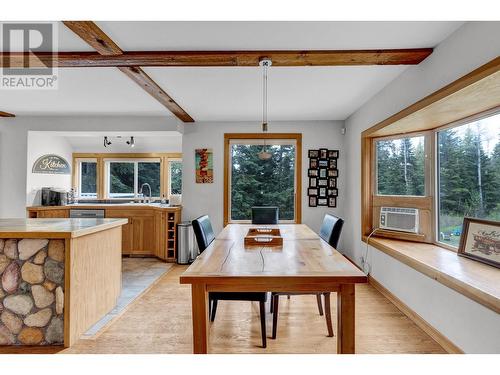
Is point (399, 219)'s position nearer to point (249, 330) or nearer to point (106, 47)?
point (249, 330)

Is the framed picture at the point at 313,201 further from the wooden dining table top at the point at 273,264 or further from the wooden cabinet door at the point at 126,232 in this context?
the wooden cabinet door at the point at 126,232

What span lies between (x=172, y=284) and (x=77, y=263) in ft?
5.00

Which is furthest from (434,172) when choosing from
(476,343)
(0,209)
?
(0,209)

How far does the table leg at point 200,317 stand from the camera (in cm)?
153

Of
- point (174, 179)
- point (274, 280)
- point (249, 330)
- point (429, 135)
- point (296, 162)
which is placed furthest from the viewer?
point (174, 179)

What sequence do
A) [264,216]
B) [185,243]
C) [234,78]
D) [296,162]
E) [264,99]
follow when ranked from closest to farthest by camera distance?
[234,78]
[264,99]
[264,216]
[185,243]
[296,162]

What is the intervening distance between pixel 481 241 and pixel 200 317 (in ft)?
6.95

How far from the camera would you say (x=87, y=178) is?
18.7ft

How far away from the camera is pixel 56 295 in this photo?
2.09 meters

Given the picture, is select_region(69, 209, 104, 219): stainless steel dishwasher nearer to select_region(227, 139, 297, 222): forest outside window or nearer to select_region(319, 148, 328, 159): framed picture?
select_region(227, 139, 297, 222): forest outside window

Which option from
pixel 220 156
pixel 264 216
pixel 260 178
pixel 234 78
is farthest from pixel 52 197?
pixel 234 78
